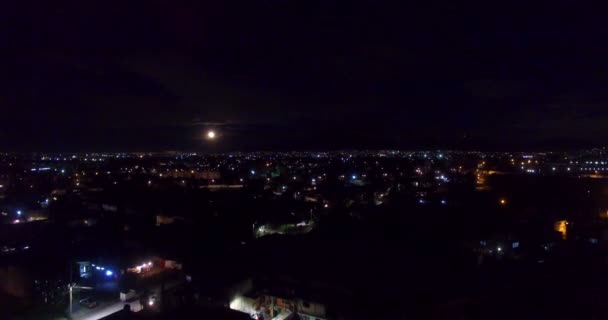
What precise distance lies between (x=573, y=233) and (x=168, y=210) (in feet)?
47.2

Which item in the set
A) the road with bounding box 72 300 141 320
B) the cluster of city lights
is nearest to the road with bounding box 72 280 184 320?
the road with bounding box 72 300 141 320

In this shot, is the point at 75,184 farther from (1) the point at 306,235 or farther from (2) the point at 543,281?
(2) the point at 543,281

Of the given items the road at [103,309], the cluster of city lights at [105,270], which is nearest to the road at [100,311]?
the road at [103,309]

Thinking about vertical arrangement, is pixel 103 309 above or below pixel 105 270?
below

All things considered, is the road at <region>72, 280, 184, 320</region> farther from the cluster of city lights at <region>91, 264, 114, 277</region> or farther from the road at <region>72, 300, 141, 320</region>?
the cluster of city lights at <region>91, 264, 114, 277</region>

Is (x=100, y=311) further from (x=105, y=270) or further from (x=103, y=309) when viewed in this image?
(x=105, y=270)

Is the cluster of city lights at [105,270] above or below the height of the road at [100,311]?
above

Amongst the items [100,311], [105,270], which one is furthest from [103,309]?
[105,270]

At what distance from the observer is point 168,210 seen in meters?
16.5

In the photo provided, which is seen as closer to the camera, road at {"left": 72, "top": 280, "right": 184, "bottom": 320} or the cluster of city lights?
road at {"left": 72, "top": 280, "right": 184, "bottom": 320}

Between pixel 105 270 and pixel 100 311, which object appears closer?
pixel 100 311

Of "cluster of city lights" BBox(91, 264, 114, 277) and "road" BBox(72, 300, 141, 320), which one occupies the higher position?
"cluster of city lights" BBox(91, 264, 114, 277)

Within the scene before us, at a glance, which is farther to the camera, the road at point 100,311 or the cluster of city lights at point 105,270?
the cluster of city lights at point 105,270

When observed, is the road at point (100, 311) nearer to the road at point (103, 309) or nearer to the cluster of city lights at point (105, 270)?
the road at point (103, 309)
